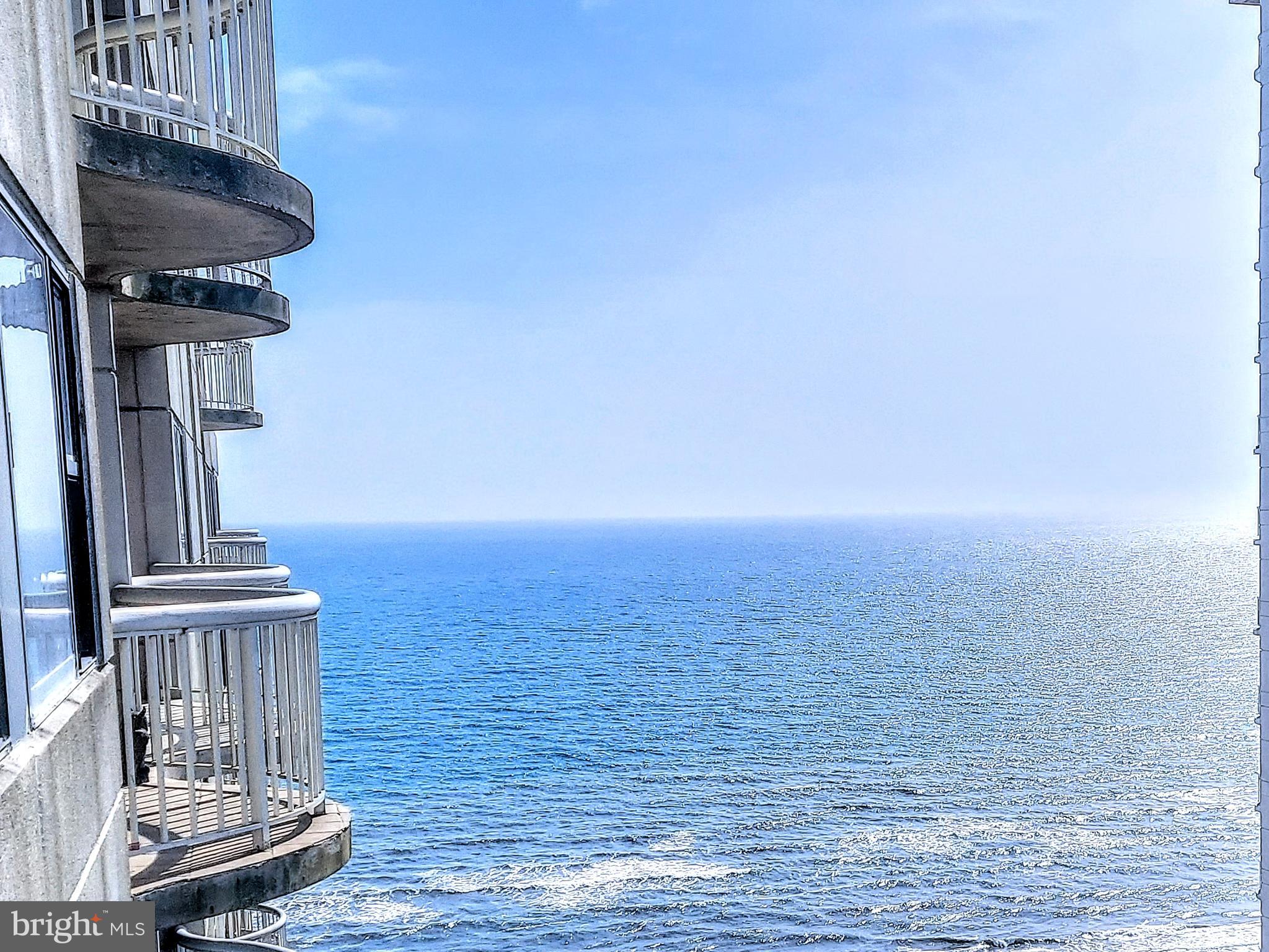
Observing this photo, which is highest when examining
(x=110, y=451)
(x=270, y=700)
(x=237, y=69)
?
(x=237, y=69)

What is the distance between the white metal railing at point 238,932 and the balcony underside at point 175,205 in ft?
9.87

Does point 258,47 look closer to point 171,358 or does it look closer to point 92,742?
point 92,742

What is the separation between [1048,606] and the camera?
107312mm

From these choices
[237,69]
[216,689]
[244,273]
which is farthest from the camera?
[244,273]

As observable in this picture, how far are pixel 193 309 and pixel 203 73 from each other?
102 inches

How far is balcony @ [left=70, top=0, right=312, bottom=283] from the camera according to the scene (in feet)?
15.2

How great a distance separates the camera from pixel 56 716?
9.66 ft

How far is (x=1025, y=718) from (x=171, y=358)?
56.0 meters

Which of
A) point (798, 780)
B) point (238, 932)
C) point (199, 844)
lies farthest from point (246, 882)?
point (798, 780)

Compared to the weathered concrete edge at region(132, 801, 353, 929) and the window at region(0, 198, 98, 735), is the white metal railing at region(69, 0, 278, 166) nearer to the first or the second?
the window at region(0, 198, 98, 735)

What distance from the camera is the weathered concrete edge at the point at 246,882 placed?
5.01m

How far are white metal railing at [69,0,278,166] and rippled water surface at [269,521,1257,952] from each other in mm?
25092

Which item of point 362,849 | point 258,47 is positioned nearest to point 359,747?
point 362,849

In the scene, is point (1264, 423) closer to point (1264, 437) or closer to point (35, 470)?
point (1264, 437)
